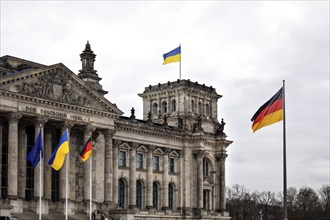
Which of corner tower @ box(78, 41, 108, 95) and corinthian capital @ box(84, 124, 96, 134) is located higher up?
corner tower @ box(78, 41, 108, 95)

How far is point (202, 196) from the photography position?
290 feet

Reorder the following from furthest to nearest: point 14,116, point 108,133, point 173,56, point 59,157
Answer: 1. point 173,56
2. point 108,133
3. point 14,116
4. point 59,157

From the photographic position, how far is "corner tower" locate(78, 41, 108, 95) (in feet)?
254

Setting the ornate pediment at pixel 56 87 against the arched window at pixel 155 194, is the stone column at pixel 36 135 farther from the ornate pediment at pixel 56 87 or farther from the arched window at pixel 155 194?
the arched window at pixel 155 194

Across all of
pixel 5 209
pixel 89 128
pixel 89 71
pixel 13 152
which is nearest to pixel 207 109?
pixel 89 71

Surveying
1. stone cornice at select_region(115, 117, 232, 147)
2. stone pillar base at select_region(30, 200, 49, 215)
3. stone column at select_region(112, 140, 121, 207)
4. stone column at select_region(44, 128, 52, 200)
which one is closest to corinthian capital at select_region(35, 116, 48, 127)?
stone column at select_region(44, 128, 52, 200)

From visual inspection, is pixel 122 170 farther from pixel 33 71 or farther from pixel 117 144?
pixel 33 71

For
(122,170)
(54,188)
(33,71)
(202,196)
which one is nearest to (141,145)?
(122,170)

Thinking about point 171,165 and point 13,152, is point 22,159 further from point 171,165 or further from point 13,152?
point 171,165

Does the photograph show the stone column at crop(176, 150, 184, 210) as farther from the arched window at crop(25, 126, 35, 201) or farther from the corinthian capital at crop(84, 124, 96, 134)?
the arched window at crop(25, 126, 35, 201)

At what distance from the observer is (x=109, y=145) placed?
2842 inches

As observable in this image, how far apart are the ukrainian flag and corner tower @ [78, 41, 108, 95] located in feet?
39.7

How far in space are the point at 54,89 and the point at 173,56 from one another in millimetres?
25334

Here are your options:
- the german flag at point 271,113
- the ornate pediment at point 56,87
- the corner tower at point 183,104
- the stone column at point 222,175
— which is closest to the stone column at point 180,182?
the corner tower at point 183,104
